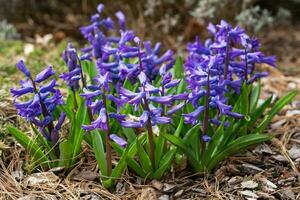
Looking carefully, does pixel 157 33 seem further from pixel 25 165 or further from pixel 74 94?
pixel 25 165

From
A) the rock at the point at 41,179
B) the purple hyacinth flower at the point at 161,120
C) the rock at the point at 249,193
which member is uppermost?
the purple hyacinth flower at the point at 161,120

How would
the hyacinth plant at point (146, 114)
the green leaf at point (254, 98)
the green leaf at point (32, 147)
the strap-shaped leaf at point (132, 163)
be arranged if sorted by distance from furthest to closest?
1. the green leaf at point (254, 98)
2. the green leaf at point (32, 147)
3. the strap-shaped leaf at point (132, 163)
4. the hyacinth plant at point (146, 114)

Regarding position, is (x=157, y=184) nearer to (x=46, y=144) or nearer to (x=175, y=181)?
(x=175, y=181)

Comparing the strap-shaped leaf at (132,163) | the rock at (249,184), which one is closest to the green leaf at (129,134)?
the strap-shaped leaf at (132,163)

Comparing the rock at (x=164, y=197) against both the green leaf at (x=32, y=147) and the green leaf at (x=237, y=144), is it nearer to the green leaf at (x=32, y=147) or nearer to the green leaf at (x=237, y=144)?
the green leaf at (x=237, y=144)

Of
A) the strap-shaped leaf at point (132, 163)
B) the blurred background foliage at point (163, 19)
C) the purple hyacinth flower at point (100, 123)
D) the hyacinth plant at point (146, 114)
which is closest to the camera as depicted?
the purple hyacinth flower at point (100, 123)

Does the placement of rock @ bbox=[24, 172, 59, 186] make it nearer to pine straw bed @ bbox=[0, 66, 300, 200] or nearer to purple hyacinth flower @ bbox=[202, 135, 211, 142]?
pine straw bed @ bbox=[0, 66, 300, 200]
